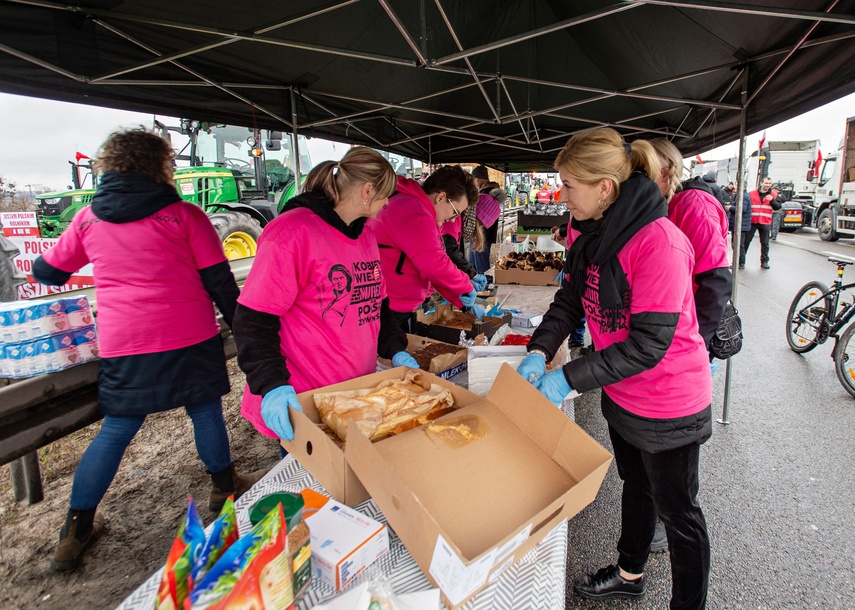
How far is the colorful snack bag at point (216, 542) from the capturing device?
0.74 m

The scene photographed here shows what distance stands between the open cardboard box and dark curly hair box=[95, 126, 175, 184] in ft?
4.71

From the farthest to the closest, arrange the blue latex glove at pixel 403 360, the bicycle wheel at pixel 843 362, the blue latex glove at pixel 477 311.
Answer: the bicycle wheel at pixel 843 362 → the blue latex glove at pixel 477 311 → the blue latex glove at pixel 403 360

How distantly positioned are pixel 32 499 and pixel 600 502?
137 inches

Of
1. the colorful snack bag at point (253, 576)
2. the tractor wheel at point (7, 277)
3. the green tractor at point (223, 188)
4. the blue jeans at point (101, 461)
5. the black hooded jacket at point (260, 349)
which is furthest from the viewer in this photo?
the green tractor at point (223, 188)

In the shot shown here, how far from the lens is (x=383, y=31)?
2.62 m

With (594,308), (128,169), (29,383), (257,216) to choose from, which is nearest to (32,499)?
(29,383)

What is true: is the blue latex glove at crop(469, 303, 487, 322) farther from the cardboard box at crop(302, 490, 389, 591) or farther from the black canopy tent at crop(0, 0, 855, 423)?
the cardboard box at crop(302, 490, 389, 591)

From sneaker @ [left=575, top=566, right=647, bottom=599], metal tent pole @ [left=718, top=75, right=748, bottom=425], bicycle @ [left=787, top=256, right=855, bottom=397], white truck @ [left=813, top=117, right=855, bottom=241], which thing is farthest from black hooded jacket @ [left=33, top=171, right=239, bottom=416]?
white truck @ [left=813, top=117, right=855, bottom=241]

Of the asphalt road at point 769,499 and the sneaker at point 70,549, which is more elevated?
the sneaker at point 70,549

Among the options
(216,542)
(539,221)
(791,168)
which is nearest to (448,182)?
(216,542)

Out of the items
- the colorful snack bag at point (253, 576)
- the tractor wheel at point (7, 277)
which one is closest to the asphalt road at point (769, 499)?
the colorful snack bag at point (253, 576)

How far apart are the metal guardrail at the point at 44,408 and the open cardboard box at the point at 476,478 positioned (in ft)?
5.00

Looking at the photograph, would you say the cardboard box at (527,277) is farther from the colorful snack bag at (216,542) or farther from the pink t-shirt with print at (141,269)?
the colorful snack bag at (216,542)

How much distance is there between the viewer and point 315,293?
1605mm
